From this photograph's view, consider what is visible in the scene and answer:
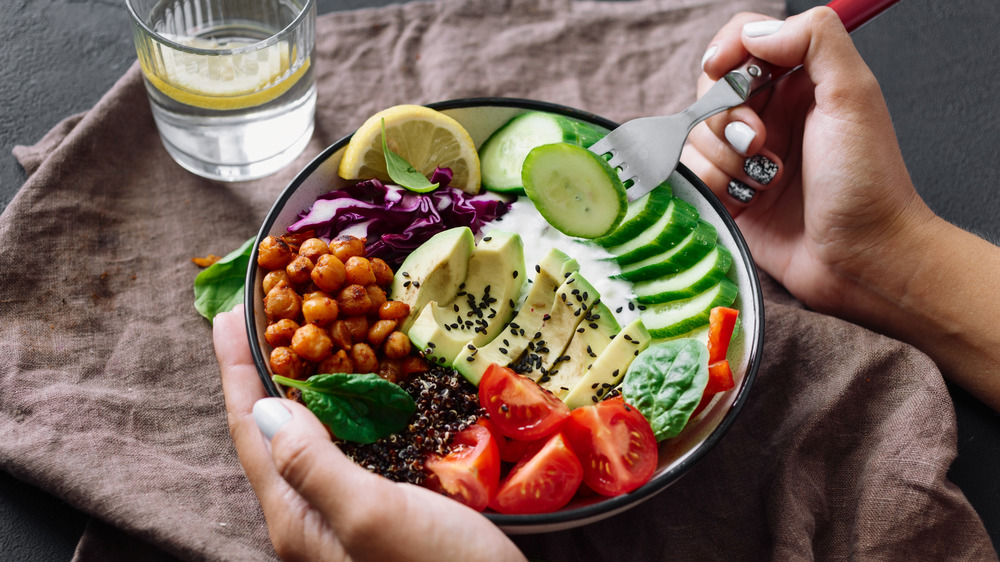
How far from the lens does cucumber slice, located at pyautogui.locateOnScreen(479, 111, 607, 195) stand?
2.86 m

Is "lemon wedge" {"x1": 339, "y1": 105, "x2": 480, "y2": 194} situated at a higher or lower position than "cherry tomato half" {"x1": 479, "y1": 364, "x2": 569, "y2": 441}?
higher

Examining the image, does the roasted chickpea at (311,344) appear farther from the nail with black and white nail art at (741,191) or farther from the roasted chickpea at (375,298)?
the nail with black and white nail art at (741,191)

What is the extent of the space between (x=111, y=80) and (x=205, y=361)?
1599 mm

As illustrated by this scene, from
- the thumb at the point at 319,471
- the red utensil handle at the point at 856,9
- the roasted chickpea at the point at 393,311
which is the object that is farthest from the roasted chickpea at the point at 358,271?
the red utensil handle at the point at 856,9

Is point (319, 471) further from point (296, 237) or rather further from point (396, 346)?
point (296, 237)

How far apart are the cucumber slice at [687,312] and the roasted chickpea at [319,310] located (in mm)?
1050

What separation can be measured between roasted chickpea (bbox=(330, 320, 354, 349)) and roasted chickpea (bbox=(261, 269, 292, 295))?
9.2 inches

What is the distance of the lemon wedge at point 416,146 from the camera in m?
2.75

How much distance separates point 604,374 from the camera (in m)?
2.41

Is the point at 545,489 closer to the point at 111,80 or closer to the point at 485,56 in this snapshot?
the point at 485,56

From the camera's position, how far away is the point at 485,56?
12.6 feet

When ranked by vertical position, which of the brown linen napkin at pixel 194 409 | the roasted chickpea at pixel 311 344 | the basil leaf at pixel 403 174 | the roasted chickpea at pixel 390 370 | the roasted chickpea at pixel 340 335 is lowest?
the brown linen napkin at pixel 194 409

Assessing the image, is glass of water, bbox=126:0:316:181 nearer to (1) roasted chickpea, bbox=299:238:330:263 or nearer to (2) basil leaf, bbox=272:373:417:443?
(1) roasted chickpea, bbox=299:238:330:263

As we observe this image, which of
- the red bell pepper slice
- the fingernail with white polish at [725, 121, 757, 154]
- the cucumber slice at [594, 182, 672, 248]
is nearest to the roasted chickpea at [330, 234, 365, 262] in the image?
the cucumber slice at [594, 182, 672, 248]
